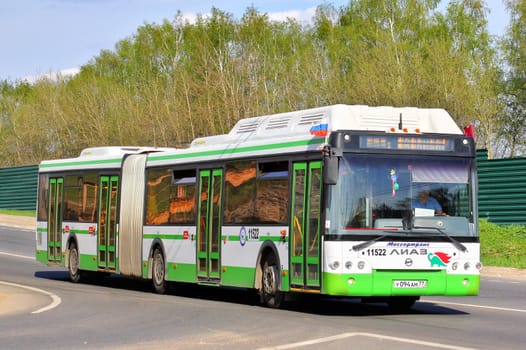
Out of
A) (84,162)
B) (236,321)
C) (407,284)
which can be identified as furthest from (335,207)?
(84,162)

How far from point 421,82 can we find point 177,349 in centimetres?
4051

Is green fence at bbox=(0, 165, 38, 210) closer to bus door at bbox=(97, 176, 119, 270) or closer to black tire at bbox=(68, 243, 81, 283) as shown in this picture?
black tire at bbox=(68, 243, 81, 283)

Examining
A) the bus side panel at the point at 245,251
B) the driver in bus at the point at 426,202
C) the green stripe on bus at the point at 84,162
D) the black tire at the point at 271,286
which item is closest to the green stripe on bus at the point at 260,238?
the bus side panel at the point at 245,251

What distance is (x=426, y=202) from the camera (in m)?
17.5

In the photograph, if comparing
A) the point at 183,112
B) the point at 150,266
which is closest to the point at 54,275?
the point at 150,266

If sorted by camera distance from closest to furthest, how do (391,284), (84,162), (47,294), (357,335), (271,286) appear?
(357,335) < (391,284) < (271,286) < (47,294) < (84,162)

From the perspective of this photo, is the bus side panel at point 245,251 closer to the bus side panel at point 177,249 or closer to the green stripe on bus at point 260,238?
the green stripe on bus at point 260,238

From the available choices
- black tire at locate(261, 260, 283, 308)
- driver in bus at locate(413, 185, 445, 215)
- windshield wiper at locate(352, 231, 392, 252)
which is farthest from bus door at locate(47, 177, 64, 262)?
driver in bus at locate(413, 185, 445, 215)

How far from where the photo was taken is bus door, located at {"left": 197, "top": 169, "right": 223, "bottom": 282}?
21375 millimetres

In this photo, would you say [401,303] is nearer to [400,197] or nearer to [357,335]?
[400,197]

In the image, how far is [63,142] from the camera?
247ft

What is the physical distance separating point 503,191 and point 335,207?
65.2 feet

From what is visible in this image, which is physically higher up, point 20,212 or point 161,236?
point 20,212

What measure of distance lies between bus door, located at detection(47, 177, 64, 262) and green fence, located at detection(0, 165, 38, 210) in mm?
32542
